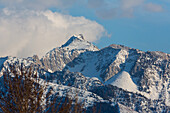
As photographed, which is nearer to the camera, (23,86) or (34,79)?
(23,86)

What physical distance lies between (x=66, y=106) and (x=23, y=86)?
498 cm

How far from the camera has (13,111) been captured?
121 ft

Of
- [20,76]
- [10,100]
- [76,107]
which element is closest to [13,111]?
[10,100]

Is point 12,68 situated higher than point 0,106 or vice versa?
point 12,68

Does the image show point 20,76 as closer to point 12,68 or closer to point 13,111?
point 12,68

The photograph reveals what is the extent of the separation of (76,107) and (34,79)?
5.85m

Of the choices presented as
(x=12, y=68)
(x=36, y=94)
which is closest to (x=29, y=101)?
(x=36, y=94)

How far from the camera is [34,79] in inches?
1529

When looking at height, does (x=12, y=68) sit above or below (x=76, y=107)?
above

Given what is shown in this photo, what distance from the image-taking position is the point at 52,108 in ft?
119

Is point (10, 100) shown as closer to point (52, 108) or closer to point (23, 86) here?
point (23, 86)

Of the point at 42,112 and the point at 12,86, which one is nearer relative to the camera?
the point at 12,86

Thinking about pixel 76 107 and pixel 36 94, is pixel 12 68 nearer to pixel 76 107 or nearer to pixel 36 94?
pixel 36 94

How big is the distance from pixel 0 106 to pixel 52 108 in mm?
5324
